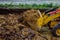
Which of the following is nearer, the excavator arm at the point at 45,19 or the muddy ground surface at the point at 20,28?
the muddy ground surface at the point at 20,28

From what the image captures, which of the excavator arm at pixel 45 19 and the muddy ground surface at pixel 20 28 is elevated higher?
the excavator arm at pixel 45 19

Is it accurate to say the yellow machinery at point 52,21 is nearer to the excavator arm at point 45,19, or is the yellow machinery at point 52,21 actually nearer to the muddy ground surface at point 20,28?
the excavator arm at point 45,19

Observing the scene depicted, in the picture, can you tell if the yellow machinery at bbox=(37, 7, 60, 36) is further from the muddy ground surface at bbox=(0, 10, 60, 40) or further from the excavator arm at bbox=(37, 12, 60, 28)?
the muddy ground surface at bbox=(0, 10, 60, 40)

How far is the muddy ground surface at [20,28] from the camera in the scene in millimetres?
7332

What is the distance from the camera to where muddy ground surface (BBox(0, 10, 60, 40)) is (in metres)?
7.33

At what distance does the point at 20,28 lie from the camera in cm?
810

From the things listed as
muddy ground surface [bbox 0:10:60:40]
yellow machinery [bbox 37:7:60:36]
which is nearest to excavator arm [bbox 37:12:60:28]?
yellow machinery [bbox 37:7:60:36]

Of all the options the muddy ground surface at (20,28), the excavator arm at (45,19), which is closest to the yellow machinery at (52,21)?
the excavator arm at (45,19)

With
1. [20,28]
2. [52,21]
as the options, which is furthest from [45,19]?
[20,28]

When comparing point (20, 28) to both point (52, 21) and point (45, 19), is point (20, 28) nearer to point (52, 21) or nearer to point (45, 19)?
point (45, 19)

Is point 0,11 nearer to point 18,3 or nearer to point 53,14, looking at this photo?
point 18,3

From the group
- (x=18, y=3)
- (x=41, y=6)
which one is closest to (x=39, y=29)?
(x=41, y=6)

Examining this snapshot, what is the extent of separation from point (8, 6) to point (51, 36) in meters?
3.54

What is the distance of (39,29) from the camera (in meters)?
7.78
